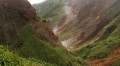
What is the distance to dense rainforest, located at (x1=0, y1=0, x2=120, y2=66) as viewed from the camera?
5028 centimetres

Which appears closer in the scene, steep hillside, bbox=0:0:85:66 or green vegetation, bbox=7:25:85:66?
green vegetation, bbox=7:25:85:66

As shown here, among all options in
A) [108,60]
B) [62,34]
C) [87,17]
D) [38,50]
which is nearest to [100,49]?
[108,60]

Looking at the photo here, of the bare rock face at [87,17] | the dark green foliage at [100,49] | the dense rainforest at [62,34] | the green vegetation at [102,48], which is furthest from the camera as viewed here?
the bare rock face at [87,17]

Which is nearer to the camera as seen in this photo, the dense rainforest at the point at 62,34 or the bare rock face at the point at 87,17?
the dense rainforest at the point at 62,34

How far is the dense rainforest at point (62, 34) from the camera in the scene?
50281mm

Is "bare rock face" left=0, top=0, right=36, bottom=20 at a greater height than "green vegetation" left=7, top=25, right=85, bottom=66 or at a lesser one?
greater

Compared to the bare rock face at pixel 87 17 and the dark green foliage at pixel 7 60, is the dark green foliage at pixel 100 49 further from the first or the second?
the dark green foliage at pixel 7 60

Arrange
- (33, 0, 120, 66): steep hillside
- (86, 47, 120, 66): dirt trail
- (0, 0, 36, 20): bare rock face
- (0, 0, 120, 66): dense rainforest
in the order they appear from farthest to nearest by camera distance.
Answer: (33, 0, 120, 66): steep hillside < (86, 47, 120, 66): dirt trail < (0, 0, 36, 20): bare rock face < (0, 0, 120, 66): dense rainforest

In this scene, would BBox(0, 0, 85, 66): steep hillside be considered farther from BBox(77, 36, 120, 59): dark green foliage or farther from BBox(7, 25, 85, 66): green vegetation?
BBox(77, 36, 120, 59): dark green foliage

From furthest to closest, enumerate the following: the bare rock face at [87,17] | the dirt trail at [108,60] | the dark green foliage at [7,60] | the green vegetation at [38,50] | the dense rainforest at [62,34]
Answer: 1. the bare rock face at [87,17]
2. the dirt trail at [108,60]
3. the dense rainforest at [62,34]
4. the green vegetation at [38,50]
5. the dark green foliage at [7,60]

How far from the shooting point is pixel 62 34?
129500 millimetres

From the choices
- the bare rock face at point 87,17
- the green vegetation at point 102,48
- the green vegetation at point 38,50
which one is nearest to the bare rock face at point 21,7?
the green vegetation at point 38,50

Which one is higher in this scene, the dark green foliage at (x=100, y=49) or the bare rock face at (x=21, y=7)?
the dark green foliage at (x=100, y=49)

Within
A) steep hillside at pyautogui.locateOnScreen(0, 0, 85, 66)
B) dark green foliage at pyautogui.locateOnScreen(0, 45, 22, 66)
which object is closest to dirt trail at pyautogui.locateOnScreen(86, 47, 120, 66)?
steep hillside at pyautogui.locateOnScreen(0, 0, 85, 66)
